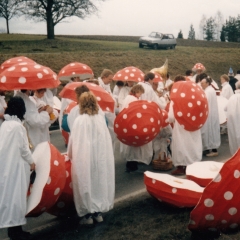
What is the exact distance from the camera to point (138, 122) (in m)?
8.16

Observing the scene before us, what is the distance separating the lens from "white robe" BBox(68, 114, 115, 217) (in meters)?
5.96

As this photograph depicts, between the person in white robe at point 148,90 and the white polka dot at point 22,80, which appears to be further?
the person in white robe at point 148,90

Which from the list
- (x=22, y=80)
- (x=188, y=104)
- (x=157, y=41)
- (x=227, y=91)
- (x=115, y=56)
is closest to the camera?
(x=22, y=80)

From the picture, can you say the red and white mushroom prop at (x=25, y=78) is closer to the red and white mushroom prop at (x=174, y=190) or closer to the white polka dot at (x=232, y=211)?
the red and white mushroom prop at (x=174, y=190)

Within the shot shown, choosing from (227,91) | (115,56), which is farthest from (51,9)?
(227,91)

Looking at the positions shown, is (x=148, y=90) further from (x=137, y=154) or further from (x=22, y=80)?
(x=22, y=80)

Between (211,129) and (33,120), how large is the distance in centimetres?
525

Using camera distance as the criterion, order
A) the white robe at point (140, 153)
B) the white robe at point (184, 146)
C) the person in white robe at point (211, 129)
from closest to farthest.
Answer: the white robe at point (184, 146) < the white robe at point (140, 153) < the person in white robe at point (211, 129)

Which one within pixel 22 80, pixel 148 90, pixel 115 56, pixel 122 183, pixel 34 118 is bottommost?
pixel 122 183

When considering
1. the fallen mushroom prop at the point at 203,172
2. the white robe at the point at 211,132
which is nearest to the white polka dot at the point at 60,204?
the fallen mushroom prop at the point at 203,172

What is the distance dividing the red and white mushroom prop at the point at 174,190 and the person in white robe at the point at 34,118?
2.00 metres

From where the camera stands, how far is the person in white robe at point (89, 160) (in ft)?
19.5

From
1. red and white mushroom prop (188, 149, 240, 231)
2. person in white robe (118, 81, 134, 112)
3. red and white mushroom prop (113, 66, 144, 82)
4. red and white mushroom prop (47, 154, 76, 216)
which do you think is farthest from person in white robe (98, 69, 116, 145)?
red and white mushroom prop (188, 149, 240, 231)

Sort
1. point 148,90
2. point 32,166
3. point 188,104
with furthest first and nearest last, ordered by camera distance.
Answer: point 148,90 < point 188,104 < point 32,166
